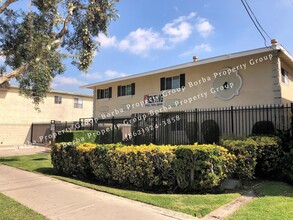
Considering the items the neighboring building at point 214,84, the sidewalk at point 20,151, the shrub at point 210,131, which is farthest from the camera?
the sidewalk at point 20,151

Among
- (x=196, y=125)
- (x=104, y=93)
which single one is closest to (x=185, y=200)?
(x=196, y=125)

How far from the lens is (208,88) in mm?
15773

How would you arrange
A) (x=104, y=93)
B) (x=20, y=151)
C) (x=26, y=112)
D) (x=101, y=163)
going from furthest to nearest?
(x=26, y=112) → (x=104, y=93) → (x=20, y=151) → (x=101, y=163)

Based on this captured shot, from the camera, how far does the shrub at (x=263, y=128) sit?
11758 millimetres

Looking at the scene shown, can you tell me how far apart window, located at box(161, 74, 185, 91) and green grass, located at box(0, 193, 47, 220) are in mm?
12849

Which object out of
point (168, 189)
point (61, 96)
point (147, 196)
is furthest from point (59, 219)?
point (61, 96)

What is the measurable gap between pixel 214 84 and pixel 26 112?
2079cm

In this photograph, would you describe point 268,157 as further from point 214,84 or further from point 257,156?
point 214,84

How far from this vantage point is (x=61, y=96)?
30453 mm

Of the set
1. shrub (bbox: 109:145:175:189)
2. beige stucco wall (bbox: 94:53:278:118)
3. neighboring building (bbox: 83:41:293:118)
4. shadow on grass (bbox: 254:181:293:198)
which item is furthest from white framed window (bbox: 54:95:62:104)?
shadow on grass (bbox: 254:181:293:198)

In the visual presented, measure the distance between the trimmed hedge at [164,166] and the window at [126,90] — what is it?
12017 millimetres

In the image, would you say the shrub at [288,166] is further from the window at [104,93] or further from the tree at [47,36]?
the window at [104,93]

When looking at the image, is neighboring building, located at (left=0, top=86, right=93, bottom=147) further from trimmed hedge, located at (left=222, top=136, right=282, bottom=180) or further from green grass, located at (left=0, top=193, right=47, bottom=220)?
trimmed hedge, located at (left=222, top=136, right=282, bottom=180)

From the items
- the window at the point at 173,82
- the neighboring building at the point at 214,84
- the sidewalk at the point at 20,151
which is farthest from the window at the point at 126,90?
the sidewalk at the point at 20,151
